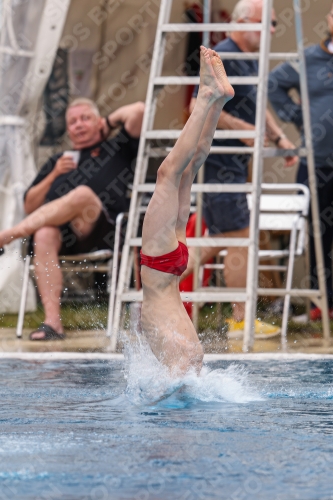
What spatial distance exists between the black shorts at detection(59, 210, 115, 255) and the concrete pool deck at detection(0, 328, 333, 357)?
557 mm

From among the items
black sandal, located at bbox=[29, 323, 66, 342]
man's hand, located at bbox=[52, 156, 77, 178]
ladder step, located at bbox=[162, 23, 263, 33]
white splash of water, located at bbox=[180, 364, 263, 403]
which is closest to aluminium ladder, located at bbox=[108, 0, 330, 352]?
ladder step, located at bbox=[162, 23, 263, 33]

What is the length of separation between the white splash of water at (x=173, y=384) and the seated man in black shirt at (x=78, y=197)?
195cm

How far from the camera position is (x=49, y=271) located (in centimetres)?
597

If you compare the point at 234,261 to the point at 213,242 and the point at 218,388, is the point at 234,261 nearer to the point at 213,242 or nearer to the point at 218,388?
the point at 213,242

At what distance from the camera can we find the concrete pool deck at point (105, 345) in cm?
513

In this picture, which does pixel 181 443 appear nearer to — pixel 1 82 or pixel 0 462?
pixel 0 462

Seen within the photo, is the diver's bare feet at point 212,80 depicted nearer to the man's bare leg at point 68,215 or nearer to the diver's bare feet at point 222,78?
the diver's bare feet at point 222,78

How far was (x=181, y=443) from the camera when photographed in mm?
2770

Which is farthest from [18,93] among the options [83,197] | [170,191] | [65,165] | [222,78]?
[170,191]

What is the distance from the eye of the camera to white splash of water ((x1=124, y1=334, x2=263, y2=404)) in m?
3.52

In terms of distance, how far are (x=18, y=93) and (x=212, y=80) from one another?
3721 millimetres

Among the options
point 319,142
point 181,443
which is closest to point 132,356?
point 181,443

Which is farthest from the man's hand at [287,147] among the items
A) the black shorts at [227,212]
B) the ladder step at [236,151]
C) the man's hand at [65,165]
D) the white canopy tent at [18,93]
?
the white canopy tent at [18,93]

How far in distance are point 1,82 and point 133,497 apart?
543cm
